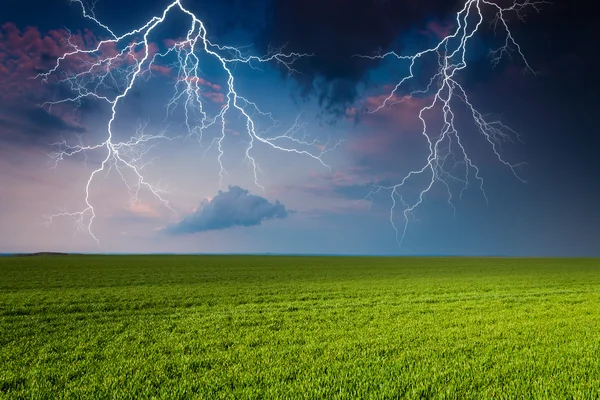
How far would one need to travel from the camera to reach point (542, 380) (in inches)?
227

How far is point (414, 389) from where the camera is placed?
17.5ft

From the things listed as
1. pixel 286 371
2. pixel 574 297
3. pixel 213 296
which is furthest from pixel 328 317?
pixel 574 297

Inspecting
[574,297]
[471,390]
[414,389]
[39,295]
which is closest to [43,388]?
[414,389]

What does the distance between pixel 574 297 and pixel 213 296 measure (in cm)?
1659

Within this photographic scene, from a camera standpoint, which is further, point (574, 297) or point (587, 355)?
point (574, 297)

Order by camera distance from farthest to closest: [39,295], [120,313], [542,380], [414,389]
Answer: [39,295] → [120,313] → [542,380] → [414,389]

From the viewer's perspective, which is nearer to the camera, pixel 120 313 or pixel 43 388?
pixel 43 388

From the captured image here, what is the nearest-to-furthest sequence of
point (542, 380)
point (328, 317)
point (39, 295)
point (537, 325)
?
1. point (542, 380)
2. point (537, 325)
3. point (328, 317)
4. point (39, 295)

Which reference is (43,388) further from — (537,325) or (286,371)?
(537,325)

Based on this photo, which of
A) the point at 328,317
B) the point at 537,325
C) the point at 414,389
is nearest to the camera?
the point at 414,389

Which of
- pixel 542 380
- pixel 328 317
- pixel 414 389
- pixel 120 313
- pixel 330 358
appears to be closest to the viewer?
pixel 414 389

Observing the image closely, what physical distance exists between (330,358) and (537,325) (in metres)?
6.85

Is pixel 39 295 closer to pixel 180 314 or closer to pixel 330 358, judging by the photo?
pixel 180 314

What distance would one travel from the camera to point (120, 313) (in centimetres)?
1217
